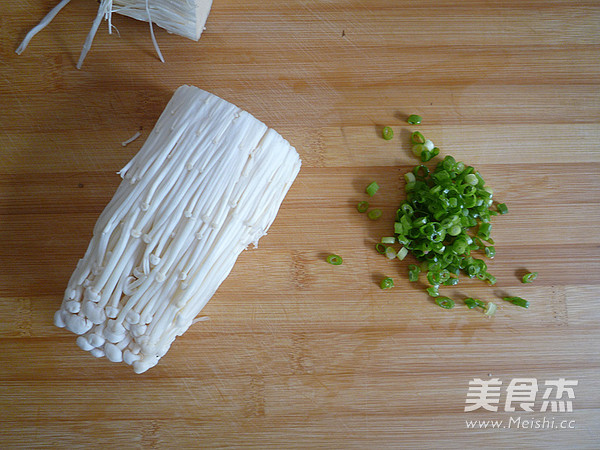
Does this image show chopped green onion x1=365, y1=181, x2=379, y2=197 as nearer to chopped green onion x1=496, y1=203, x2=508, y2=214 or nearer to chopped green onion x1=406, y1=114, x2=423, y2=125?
chopped green onion x1=406, y1=114, x2=423, y2=125

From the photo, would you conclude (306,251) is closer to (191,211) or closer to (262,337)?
(262,337)

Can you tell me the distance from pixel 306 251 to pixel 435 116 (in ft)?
2.36

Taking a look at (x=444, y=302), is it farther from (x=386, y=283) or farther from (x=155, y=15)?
(x=155, y=15)

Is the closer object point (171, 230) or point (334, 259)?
point (171, 230)

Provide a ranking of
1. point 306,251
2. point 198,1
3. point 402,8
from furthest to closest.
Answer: point 402,8, point 306,251, point 198,1

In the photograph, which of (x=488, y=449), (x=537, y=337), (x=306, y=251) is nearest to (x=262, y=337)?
(x=306, y=251)

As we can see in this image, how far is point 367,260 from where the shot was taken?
1715mm

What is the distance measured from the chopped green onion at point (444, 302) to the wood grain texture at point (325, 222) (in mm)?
51

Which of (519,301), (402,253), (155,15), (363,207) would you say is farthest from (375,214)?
(155,15)

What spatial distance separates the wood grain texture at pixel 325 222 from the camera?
163 centimetres

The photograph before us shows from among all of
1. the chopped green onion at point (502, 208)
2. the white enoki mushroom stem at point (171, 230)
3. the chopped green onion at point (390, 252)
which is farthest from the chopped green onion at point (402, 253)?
the white enoki mushroom stem at point (171, 230)

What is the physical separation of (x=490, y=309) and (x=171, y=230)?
1.17 metres

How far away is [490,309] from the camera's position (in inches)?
67.5

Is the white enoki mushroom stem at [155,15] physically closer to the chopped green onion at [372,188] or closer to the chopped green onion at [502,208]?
the chopped green onion at [372,188]
